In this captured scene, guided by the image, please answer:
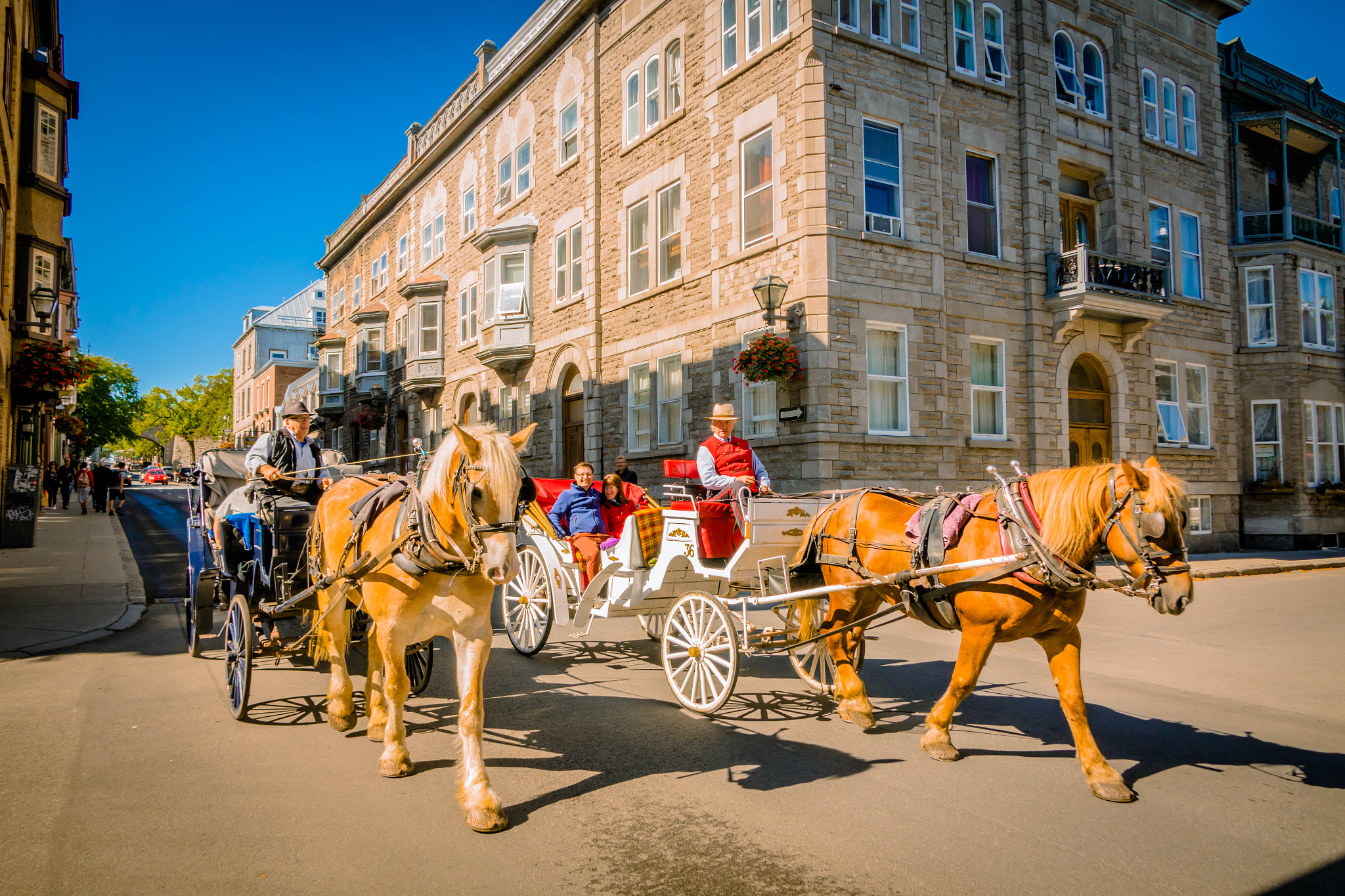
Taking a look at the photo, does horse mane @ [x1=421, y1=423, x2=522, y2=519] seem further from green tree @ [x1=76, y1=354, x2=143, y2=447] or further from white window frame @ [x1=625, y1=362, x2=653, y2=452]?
green tree @ [x1=76, y1=354, x2=143, y2=447]

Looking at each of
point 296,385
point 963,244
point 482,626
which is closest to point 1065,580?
point 482,626

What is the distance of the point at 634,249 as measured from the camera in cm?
1947

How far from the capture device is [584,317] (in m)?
20.8

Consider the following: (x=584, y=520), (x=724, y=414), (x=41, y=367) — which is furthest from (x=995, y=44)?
(x=41, y=367)

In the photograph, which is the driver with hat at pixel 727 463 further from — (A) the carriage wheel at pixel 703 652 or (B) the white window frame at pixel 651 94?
(B) the white window frame at pixel 651 94

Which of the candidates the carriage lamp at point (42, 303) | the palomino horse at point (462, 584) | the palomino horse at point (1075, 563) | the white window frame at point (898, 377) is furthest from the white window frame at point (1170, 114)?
the carriage lamp at point (42, 303)

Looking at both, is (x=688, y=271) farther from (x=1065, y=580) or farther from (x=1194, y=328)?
(x=1065, y=580)

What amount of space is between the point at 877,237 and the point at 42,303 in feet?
58.6

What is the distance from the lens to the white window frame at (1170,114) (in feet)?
64.4

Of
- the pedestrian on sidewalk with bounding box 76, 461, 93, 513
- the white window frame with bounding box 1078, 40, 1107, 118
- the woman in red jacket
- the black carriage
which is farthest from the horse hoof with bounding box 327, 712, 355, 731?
the pedestrian on sidewalk with bounding box 76, 461, 93, 513

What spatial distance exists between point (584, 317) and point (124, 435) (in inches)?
2070

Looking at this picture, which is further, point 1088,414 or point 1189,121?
point 1189,121

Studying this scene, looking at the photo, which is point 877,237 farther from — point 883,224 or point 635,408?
Result: point 635,408

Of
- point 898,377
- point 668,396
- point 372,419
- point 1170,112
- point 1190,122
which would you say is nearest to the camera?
point 898,377
